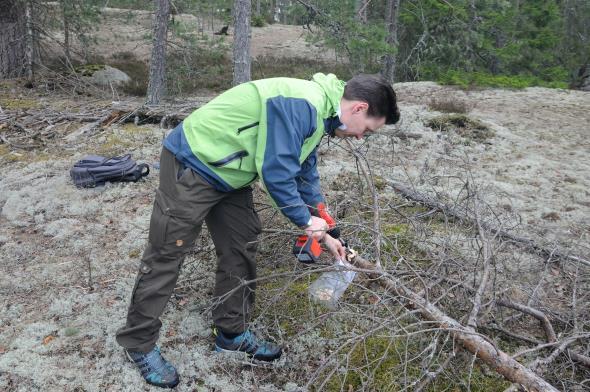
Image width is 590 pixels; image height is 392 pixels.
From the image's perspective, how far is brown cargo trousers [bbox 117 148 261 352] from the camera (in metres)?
2.68

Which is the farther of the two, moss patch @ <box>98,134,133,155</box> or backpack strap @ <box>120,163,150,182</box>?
moss patch @ <box>98,134,133,155</box>

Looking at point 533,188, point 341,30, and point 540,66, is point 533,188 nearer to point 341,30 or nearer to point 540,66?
point 341,30

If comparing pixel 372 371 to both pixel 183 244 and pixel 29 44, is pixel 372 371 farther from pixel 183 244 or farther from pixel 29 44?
pixel 29 44

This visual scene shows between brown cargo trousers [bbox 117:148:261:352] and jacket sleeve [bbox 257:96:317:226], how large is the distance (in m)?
0.43

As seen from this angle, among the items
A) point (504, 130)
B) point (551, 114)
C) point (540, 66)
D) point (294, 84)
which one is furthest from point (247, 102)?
point (540, 66)

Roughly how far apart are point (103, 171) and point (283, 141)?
3611 millimetres

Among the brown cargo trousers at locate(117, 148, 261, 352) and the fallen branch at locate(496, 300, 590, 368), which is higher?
the brown cargo trousers at locate(117, 148, 261, 352)

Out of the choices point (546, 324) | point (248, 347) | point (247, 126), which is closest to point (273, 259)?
point (248, 347)

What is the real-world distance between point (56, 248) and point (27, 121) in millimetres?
4104

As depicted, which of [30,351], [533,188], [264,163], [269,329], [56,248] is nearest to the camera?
[264,163]

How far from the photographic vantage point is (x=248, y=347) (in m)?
3.15

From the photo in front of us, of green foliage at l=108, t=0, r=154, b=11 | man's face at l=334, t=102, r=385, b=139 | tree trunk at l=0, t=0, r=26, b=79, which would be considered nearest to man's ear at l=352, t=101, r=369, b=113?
man's face at l=334, t=102, r=385, b=139

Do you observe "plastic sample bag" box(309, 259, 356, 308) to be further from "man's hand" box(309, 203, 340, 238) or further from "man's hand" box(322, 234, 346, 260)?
"man's hand" box(309, 203, 340, 238)

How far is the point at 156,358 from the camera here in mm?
2916
